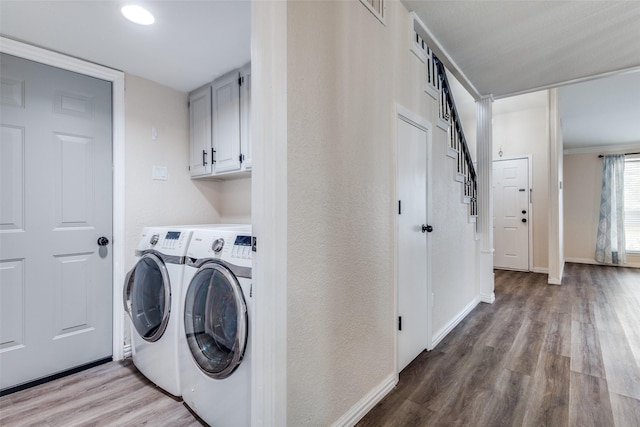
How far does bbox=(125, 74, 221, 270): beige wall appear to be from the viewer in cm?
235

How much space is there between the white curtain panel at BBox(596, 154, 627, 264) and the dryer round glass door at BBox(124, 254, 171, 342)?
25.0ft

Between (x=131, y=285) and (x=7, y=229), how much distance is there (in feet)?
2.65

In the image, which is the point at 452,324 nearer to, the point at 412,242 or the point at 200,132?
the point at 412,242

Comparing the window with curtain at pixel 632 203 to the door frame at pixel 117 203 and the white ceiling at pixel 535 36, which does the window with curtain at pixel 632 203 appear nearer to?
the white ceiling at pixel 535 36

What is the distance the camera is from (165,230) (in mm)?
1937

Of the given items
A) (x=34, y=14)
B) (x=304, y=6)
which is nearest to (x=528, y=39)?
(x=304, y=6)

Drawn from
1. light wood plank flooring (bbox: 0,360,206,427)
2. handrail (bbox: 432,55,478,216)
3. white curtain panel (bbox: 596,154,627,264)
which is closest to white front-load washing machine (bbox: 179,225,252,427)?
light wood plank flooring (bbox: 0,360,206,427)

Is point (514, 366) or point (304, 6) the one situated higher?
point (304, 6)

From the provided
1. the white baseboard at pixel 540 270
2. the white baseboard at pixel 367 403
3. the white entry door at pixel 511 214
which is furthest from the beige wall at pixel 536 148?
the white baseboard at pixel 367 403

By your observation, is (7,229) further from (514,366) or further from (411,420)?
(514,366)

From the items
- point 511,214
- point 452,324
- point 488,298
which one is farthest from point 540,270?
point 452,324

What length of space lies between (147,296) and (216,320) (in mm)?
761

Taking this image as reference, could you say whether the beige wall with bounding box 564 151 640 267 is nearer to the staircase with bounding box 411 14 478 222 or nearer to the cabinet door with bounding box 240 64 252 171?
the staircase with bounding box 411 14 478 222

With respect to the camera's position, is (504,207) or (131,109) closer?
(131,109)
